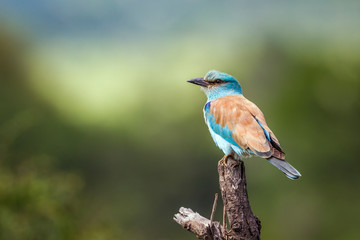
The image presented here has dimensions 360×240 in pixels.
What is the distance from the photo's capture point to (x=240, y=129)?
148 inches

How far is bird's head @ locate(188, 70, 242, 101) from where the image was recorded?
4.39m

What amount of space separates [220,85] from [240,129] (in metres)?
0.76

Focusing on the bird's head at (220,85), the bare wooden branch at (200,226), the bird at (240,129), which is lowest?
the bare wooden branch at (200,226)

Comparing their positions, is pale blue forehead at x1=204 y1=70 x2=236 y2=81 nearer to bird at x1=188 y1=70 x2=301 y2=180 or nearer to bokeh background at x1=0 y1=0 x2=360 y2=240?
bird at x1=188 y1=70 x2=301 y2=180

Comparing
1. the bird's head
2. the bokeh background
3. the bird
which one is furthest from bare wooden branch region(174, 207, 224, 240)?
the bokeh background

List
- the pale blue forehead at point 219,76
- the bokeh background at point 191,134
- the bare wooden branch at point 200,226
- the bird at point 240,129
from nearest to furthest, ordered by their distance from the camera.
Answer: the bare wooden branch at point 200,226, the bird at point 240,129, the pale blue forehead at point 219,76, the bokeh background at point 191,134

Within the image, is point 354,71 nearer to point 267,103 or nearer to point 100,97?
point 267,103

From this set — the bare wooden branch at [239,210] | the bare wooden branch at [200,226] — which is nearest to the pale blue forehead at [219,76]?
the bare wooden branch at [239,210]

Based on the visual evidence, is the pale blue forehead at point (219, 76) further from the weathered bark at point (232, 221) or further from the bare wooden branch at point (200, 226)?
the bare wooden branch at point (200, 226)

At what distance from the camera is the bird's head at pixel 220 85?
4.39m

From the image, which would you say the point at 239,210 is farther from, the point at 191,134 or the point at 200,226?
the point at 191,134

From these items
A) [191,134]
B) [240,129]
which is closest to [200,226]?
[240,129]

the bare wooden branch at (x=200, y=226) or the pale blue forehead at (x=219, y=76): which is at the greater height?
the pale blue forehead at (x=219, y=76)

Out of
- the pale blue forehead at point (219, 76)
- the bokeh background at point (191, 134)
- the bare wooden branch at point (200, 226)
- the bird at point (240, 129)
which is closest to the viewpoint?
the bare wooden branch at point (200, 226)
